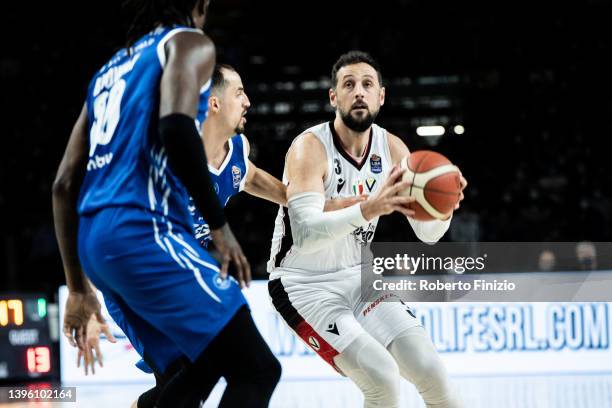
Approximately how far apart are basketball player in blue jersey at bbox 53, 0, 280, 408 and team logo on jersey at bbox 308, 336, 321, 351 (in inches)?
52.4

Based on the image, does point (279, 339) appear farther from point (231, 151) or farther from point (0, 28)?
point (0, 28)

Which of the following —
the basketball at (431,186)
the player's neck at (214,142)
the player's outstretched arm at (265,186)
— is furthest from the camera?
the player's outstretched arm at (265,186)

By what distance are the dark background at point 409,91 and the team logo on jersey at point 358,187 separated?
608 centimetres

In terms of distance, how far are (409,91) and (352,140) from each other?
339 inches

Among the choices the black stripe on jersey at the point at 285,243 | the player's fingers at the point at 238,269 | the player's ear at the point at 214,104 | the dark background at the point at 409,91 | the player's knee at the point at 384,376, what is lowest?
the player's knee at the point at 384,376

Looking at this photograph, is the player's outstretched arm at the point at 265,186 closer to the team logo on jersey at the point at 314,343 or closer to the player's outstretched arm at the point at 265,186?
the player's outstretched arm at the point at 265,186

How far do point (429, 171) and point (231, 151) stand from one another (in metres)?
1.10

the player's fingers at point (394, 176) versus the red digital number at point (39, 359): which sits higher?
the player's fingers at point (394, 176)

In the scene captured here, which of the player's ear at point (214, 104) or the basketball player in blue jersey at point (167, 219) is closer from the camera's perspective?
the basketball player in blue jersey at point (167, 219)

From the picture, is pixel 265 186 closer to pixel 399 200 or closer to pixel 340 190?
pixel 340 190

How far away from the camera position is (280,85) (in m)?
12.8

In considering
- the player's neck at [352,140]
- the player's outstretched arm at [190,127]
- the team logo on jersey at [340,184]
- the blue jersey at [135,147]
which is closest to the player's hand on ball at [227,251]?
the player's outstretched arm at [190,127]

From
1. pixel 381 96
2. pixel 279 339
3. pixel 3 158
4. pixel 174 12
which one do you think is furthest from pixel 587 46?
pixel 174 12

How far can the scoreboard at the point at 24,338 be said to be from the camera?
285 inches
